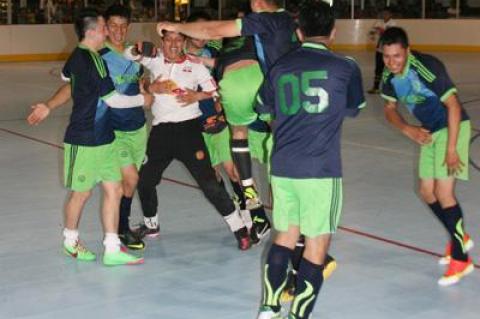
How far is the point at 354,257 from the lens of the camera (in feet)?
18.5

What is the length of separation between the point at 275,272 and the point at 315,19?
1.22 m

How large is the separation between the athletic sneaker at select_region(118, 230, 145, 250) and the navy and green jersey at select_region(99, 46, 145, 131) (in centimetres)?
74

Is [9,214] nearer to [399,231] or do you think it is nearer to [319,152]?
[399,231]

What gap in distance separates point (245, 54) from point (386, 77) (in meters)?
1.05

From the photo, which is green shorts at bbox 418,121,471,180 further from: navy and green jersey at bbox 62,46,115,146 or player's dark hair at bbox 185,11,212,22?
player's dark hair at bbox 185,11,212,22

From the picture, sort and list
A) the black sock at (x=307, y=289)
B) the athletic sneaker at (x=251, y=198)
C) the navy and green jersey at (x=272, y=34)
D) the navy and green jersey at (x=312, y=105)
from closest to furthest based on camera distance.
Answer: the navy and green jersey at (x=312, y=105) < the black sock at (x=307, y=289) < the navy and green jersey at (x=272, y=34) < the athletic sneaker at (x=251, y=198)

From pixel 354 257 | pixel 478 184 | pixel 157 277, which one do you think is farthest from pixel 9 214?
pixel 478 184

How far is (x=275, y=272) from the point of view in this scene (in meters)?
4.12

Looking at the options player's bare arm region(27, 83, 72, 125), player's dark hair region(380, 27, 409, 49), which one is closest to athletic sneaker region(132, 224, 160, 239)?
player's bare arm region(27, 83, 72, 125)

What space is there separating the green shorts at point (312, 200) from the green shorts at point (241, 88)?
5.53ft

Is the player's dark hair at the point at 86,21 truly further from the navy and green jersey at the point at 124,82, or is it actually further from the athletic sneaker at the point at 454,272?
the athletic sneaker at the point at 454,272

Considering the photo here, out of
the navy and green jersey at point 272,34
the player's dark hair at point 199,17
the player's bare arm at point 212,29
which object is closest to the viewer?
the player's bare arm at point 212,29

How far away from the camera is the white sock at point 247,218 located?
242 inches

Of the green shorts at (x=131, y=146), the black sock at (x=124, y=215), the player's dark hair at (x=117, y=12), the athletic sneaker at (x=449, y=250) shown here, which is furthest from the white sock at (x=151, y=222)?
the athletic sneaker at (x=449, y=250)
